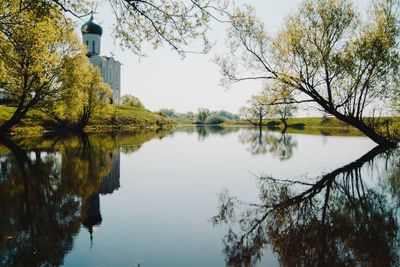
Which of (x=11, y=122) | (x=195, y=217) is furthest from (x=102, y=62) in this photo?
(x=195, y=217)

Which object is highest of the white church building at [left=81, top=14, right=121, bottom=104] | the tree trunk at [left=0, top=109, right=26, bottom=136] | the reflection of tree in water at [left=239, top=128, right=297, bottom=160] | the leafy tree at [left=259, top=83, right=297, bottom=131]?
the white church building at [left=81, top=14, right=121, bottom=104]

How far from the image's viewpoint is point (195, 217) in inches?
388

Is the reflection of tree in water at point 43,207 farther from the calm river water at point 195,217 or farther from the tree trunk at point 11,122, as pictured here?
the tree trunk at point 11,122

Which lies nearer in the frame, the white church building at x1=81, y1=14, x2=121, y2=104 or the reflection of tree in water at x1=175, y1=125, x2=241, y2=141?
the reflection of tree in water at x1=175, y1=125, x2=241, y2=141

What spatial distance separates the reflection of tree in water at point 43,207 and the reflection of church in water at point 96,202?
0.20 feet

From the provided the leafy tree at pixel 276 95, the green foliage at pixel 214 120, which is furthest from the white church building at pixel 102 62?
the green foliage at pixel 214 120

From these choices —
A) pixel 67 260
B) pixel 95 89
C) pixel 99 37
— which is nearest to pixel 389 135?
pixel 67 260

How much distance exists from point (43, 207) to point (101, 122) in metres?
59.2

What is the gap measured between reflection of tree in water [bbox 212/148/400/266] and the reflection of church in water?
325cm

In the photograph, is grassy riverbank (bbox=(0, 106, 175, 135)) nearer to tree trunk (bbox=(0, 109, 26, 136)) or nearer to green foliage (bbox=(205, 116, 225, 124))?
tree trunk (bbox=(0, 109, 26, 136))

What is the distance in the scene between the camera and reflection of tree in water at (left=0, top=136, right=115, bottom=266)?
266 inches

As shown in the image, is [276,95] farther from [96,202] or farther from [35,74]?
[35,74]

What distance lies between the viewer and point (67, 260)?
6473mm

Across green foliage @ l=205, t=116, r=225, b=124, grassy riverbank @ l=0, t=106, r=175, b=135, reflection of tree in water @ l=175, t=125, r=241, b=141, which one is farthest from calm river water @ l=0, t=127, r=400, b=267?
green foliage @ l=205, t=116, r=225, b=124
